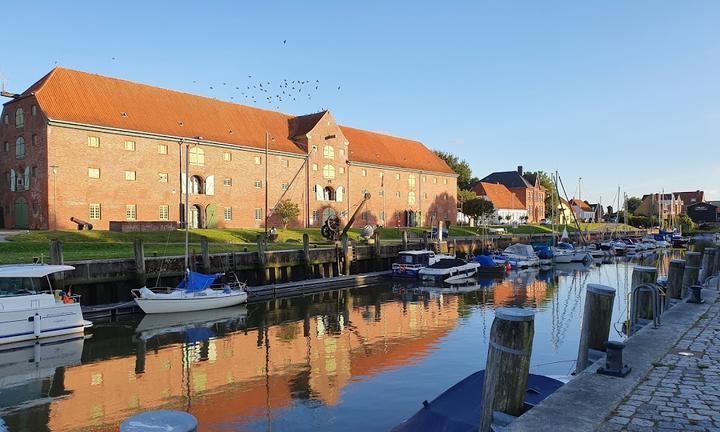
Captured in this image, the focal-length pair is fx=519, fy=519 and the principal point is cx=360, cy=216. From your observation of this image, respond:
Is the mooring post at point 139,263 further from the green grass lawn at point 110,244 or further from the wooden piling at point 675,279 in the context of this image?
the wooden piling at point 675,279

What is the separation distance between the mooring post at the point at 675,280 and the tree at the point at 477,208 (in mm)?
68947

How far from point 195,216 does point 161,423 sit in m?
50.8

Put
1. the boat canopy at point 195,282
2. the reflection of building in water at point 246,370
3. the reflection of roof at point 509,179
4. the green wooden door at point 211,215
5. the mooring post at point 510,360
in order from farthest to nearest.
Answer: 1. the reflection of roof at point 509,179
2. the green wooden door at point 211,215
3. the boat canopy at point 195,282
4. the reflection of building in water at point 246,370
5. the mooring post at point 510,360

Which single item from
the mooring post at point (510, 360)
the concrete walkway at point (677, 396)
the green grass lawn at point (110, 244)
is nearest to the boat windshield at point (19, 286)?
A: the green grass lawn at point (110, 244)

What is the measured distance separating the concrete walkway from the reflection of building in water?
7.78 metres

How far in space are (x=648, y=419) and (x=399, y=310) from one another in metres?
21.8

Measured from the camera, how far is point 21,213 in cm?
4428

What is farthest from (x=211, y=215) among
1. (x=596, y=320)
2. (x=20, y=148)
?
(x=596, y=320)

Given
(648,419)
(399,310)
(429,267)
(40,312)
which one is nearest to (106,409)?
(40,312)

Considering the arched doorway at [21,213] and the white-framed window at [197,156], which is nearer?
the arched doorway at [21,213]

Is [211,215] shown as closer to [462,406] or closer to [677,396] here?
[462,406]

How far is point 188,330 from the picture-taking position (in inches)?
884

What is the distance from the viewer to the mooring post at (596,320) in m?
8.95

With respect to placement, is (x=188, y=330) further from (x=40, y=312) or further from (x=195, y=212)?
(x=195, y=212)
